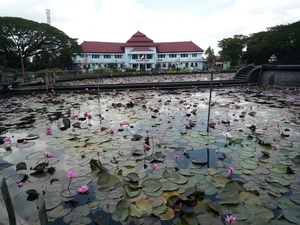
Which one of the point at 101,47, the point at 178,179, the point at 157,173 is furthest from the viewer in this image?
the point at 101,47

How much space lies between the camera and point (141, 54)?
44.4 m

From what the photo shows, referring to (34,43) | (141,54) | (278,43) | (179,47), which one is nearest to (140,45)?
(141,54)

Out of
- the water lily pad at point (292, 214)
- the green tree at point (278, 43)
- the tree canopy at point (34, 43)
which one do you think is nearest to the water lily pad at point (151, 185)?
the water lily pad at point (292, 214)

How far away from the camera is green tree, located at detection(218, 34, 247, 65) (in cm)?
4447

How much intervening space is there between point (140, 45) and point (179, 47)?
8.94 metres

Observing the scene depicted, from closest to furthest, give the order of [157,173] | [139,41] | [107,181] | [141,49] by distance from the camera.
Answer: [107,181]
[157,173]
[141,49]
[139,41]

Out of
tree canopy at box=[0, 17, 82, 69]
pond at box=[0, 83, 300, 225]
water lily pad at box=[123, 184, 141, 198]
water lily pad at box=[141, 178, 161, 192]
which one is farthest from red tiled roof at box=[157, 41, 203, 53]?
water lily pad at box=[123, 184, 141, 198]

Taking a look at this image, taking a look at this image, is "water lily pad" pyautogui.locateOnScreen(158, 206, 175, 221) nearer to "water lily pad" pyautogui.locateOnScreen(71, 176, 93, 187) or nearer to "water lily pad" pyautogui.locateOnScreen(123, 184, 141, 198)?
"water lily pad" pyautogui.locateOnScreen(123, 184, 141, 198)

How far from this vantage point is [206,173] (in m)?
2.01

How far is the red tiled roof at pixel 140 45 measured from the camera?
4403 centimetres

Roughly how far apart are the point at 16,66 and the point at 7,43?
3.64 metres

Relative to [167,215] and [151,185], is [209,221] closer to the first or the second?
[167,215]

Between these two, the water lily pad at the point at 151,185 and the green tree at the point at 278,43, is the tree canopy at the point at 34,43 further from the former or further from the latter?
the green tree at the point at 278,43

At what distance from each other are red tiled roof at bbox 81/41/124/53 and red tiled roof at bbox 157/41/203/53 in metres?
9.37
